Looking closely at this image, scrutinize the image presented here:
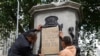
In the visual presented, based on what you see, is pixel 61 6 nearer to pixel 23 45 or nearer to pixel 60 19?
pixel 60 19

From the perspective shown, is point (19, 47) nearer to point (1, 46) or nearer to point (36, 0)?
point (36, 0)

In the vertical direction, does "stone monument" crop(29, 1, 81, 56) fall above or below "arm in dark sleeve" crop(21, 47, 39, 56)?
above

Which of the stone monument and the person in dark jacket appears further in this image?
the stone monument

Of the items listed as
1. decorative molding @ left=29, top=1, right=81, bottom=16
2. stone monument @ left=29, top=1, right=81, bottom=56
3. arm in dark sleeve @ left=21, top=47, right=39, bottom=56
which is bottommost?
arm in dark sleeve @ left=21, top=47, right=39, bottom=56

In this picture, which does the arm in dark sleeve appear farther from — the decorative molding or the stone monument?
the decorative molding

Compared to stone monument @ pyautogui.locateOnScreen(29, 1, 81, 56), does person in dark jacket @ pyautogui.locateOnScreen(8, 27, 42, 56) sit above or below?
below

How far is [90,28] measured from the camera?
17781 mm

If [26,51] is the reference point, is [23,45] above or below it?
above

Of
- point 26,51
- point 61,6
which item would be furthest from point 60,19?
point 26,51

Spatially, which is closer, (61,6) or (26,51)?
(26,51)

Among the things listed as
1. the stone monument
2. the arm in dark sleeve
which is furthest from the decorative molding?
the arm in dark sleeve

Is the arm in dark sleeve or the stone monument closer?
the arm in dark sleeve

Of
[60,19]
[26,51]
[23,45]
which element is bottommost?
[26,51]

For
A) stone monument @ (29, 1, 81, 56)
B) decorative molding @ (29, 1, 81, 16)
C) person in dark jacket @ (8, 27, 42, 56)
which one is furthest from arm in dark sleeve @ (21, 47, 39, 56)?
decorative molding @ (29, 1, 81, 16)
